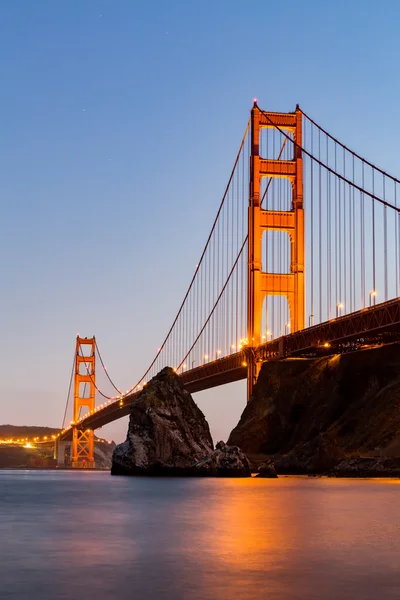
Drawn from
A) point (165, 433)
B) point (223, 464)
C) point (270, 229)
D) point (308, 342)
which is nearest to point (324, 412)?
point (308, 342)

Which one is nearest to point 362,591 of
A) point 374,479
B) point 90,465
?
point 374,479

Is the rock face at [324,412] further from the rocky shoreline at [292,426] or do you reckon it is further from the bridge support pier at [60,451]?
the bridge support pier at [60,451]

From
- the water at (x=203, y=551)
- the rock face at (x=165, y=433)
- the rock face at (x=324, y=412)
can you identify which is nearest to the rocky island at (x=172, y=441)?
the rock face at (x=165, y=433)

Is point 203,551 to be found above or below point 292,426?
below

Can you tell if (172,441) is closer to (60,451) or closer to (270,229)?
(270,229)

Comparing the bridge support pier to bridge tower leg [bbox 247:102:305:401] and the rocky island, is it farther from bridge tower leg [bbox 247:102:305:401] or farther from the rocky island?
the rocky island

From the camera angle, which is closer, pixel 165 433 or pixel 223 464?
pixel 223 464
